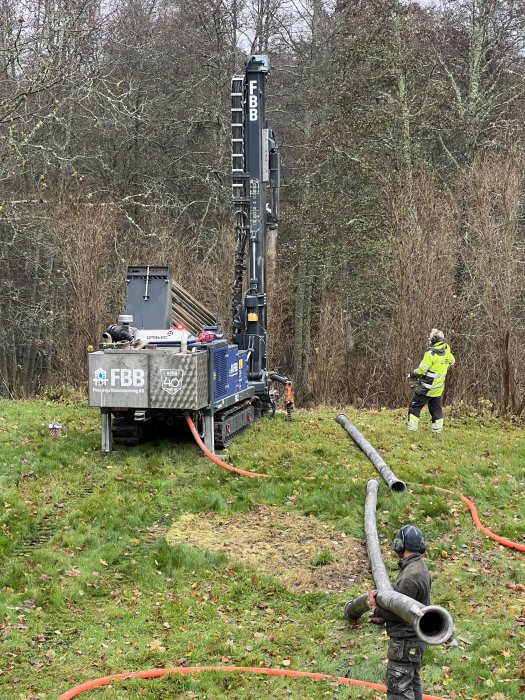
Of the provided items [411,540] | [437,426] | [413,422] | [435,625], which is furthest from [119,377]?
[435,625]

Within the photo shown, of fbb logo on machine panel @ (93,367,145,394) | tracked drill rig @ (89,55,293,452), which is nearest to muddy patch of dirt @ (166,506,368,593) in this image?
tracked drill rig @ (89,55,293,452)

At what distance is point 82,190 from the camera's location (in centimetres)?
2684

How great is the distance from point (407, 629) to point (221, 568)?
4.13 meters

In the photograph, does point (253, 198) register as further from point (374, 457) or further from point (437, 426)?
point (374, 457)

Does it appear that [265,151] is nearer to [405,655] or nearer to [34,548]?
[34,548]

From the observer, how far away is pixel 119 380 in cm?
1389

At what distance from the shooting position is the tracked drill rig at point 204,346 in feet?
45.4

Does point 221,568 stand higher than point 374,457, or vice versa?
point 374,457

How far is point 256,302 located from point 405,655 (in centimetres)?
1179

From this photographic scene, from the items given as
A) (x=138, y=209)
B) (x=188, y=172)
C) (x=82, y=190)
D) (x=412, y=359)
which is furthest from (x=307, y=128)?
(x=412, y=359)

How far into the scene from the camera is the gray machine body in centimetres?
1376

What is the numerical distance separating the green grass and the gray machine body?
115 centimetres

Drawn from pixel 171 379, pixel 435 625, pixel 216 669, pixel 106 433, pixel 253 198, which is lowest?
pixel 216 669

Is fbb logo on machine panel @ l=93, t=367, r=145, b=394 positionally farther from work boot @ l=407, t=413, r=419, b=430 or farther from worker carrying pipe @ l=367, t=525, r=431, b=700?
worker carrying pipe @ l=367, t=525, r=431, b=700
